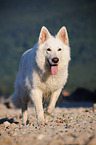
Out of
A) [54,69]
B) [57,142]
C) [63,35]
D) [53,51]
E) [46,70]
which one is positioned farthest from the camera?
[63,35]

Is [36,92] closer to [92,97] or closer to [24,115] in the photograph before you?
[24,115]

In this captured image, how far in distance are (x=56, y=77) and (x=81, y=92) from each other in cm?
1701

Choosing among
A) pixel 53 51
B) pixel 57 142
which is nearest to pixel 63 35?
pixel 53 51

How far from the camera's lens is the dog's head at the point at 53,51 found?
5.38 m

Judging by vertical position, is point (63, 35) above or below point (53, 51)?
above

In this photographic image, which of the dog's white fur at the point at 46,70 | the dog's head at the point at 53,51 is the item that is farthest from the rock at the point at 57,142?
the dog's head at the point at 53,51

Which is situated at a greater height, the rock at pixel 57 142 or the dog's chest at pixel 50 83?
the dog's chest at pixel 50 83

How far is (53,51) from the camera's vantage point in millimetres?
5418

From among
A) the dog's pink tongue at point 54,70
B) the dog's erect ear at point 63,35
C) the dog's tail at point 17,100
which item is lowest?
the dog's tail at point 17,100

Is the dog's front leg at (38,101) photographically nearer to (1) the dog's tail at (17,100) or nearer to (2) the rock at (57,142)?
(1) the dog's tail at (17,100)

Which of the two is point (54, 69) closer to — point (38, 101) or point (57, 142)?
point (38, 101)

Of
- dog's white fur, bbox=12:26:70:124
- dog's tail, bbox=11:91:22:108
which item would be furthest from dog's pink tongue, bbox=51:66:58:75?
dog's tail, bbox=11:91:22:108

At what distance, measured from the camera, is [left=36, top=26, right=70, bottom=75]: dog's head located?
17.6 feet

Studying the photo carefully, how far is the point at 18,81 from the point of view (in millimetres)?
7180
